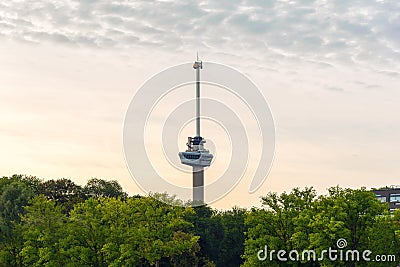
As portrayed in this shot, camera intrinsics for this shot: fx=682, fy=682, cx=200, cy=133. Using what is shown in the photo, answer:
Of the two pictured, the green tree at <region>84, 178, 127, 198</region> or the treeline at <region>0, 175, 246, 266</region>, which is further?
the green tree at <region>84, 178, 127, 198</region>

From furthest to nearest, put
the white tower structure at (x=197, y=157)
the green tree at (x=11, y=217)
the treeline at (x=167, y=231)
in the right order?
the white tower structure at (x=197, y=157) → the green tree at (x=11, y=217) → the treeline at (x=167, y=231)

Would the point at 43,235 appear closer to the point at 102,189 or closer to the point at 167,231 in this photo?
the point at 167,231

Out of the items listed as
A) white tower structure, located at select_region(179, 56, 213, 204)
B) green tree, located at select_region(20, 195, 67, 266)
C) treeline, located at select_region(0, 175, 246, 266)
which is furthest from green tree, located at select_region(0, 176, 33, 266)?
white tower structure, located at select_region(179, 56, 213, 204)

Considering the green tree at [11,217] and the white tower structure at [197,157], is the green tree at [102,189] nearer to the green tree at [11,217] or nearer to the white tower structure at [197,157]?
the green tree at [11,217]

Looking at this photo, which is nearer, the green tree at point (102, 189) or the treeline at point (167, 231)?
the treeline at point (167, 231)

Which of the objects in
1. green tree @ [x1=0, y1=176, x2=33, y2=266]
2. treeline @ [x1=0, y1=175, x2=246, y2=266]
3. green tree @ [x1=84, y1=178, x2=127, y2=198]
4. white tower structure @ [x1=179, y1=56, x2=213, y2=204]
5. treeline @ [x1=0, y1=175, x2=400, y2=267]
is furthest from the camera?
white tower structure @ [x1=179, y1=56, x2=213, y2=204]

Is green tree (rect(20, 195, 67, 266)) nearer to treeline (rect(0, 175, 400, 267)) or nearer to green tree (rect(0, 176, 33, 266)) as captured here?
treeline (rect(0, 175, 400, 267))

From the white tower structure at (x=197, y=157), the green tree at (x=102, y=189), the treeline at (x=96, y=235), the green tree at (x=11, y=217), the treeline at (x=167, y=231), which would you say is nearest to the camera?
the treeline at (x=167, y=231)

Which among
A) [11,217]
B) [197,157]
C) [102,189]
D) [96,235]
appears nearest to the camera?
[96,235]

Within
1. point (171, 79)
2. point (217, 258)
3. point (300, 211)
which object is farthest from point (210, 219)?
point (300, 211)

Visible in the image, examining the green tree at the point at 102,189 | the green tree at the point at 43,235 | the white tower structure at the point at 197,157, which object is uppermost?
the white tower structure at the point at 197,157

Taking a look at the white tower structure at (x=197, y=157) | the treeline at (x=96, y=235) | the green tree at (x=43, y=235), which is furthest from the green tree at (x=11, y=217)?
the white tower structure at (x=197, y=157)

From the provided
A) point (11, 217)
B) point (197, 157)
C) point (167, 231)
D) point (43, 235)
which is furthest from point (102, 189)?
point (197, 157)

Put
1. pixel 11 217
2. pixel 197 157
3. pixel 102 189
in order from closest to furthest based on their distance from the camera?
pixel 11 217 → pixel 102 189 → pixel 197 157
